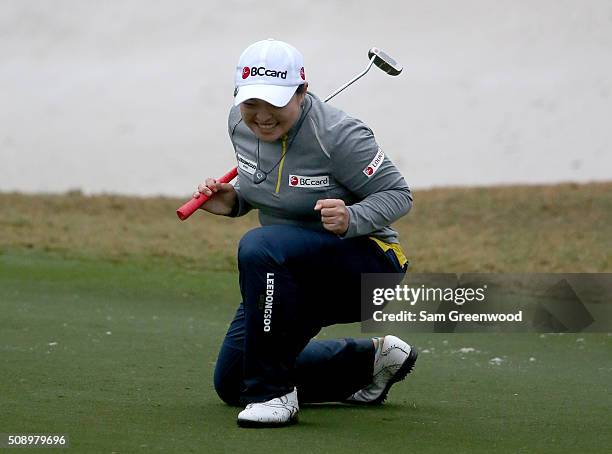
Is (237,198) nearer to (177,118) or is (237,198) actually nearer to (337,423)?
(337,423)

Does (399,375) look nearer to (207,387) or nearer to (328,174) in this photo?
(207,387)

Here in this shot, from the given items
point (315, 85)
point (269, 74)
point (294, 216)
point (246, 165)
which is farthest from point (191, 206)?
point (315, 85)

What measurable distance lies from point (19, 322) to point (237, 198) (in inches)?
84.1

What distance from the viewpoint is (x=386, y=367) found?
4852 millimetres

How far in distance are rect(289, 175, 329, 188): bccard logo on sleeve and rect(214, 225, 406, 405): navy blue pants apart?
14 cm

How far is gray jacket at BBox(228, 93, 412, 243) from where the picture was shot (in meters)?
4.32

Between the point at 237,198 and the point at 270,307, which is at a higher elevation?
the point at 237,198

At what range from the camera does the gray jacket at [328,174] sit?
4320 mm

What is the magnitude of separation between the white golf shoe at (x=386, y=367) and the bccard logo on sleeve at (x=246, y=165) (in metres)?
0.83

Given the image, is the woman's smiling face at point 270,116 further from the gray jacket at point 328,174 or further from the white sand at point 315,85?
the white sand at point 315,85

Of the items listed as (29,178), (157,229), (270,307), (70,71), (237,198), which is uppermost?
(70,71)

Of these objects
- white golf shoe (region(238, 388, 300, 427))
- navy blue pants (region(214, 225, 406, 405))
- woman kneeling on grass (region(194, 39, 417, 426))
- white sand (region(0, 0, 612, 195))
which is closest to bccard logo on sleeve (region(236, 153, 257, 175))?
woman kneeling on grass (region(194, 39, 417, 426))

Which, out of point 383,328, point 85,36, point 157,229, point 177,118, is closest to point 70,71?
point 85,36

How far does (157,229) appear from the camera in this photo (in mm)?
10656
